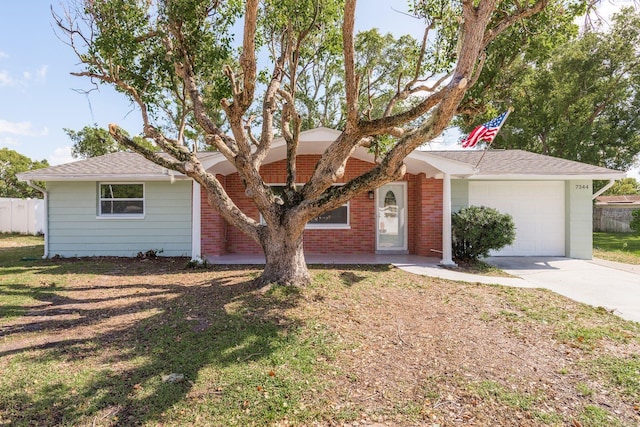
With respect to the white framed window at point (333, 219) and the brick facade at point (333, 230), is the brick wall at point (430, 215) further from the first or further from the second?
the white framed window at point (333, 219)

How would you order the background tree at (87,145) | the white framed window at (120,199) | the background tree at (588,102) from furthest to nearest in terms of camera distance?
the background tree at (87,145), the background tree at (588,102), the white framed window at (120,199)

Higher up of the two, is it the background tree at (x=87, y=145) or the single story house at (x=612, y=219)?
the background tree at (x=87, y=145)

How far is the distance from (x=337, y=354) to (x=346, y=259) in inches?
246

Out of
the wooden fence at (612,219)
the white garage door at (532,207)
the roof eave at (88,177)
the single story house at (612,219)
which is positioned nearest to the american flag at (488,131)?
the white garage door at (532,207)

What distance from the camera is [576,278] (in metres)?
8.09

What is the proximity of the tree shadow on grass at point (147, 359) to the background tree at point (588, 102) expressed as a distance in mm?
19877

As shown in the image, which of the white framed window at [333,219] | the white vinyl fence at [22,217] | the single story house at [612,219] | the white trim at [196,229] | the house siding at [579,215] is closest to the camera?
the white trim at [196,229]

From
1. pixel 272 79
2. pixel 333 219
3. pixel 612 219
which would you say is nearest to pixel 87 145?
pixel 333 219

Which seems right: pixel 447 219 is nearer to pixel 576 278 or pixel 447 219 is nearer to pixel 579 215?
pixel 576 278

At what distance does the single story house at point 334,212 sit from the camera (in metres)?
10.5

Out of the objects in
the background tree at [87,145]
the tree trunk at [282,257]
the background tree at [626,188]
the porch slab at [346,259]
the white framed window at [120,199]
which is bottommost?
the porch slab at [346,259]

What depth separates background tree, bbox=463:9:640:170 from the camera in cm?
1972

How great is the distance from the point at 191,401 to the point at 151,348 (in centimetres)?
137

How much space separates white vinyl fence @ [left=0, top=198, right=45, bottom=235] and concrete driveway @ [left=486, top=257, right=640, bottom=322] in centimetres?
2305
